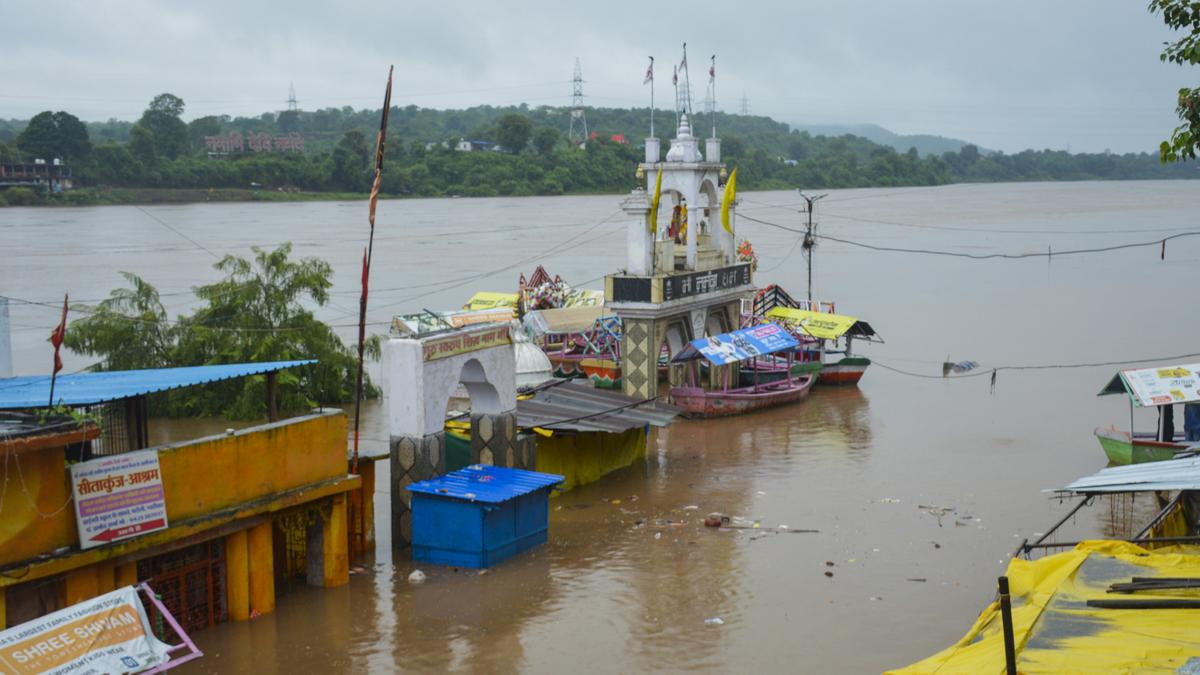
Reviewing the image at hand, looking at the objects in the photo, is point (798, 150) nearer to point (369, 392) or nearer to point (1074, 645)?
point (369, 392)

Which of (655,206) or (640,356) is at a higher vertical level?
(655,206)

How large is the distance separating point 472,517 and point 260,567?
294cm

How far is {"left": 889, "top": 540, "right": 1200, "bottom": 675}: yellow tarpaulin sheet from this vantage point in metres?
8.80

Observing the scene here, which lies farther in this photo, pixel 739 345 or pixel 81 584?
pixel 739 345

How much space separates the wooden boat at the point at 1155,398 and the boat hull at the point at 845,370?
459 inches

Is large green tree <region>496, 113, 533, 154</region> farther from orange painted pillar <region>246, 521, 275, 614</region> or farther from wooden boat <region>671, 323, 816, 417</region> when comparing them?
orange painted pillar <region>246, 521, 275, 614</region>

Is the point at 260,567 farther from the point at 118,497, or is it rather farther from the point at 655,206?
the point at 655,206

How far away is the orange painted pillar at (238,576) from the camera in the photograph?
46.0ft

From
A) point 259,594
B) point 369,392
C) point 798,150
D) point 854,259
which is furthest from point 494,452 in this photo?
point 798,150

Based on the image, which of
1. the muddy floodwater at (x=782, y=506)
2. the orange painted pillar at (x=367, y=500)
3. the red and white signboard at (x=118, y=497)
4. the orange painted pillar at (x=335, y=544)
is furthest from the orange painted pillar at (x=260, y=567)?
the orange painted pillar at (x=367, y=500)

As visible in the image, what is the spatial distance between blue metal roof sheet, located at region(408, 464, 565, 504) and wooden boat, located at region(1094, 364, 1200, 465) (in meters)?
9.85

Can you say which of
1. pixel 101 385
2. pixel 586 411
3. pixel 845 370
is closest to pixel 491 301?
pixel 845 370

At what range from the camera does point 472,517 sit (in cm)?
1628

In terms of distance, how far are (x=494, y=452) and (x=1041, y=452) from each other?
39.9 feet
